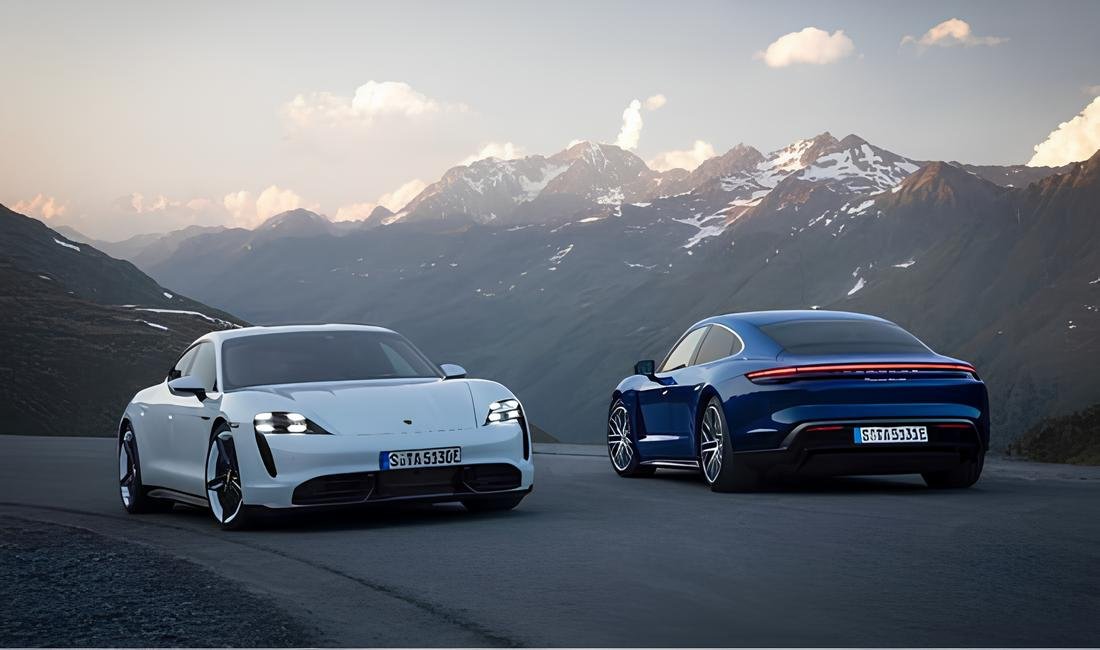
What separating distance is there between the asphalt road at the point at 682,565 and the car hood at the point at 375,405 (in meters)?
0.69

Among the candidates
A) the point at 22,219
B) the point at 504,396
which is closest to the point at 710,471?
the point at 504,396

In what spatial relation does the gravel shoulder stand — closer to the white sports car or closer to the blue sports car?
the white sports car

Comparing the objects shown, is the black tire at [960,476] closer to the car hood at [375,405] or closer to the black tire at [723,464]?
the black tire at [723,464]

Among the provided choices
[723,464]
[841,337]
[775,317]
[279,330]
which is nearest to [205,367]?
[279,330]

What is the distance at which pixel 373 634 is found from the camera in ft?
17.9

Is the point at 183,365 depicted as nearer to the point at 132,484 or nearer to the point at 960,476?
the point at 132,484

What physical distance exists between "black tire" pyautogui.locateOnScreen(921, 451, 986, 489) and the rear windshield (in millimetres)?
983

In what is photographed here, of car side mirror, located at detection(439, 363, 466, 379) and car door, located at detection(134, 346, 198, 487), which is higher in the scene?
car side mirror, located at detection(439, 363, 466, 379)

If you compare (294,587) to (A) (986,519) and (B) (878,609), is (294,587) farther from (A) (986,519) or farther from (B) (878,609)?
(A) (986,519)

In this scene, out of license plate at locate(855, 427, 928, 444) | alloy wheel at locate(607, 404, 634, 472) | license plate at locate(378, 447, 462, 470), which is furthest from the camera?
alloy wheel at locate(607, 404, 634, 472)

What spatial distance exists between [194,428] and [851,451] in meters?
4.94

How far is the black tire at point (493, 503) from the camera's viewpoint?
33.2 ft

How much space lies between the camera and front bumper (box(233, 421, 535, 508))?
364 inches

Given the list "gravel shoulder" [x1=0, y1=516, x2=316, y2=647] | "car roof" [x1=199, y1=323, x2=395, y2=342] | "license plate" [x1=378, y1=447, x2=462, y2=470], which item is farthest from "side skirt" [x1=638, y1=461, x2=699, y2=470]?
"gravel shoulder" [x1=0, y1=516, x2=316, y2=647]
